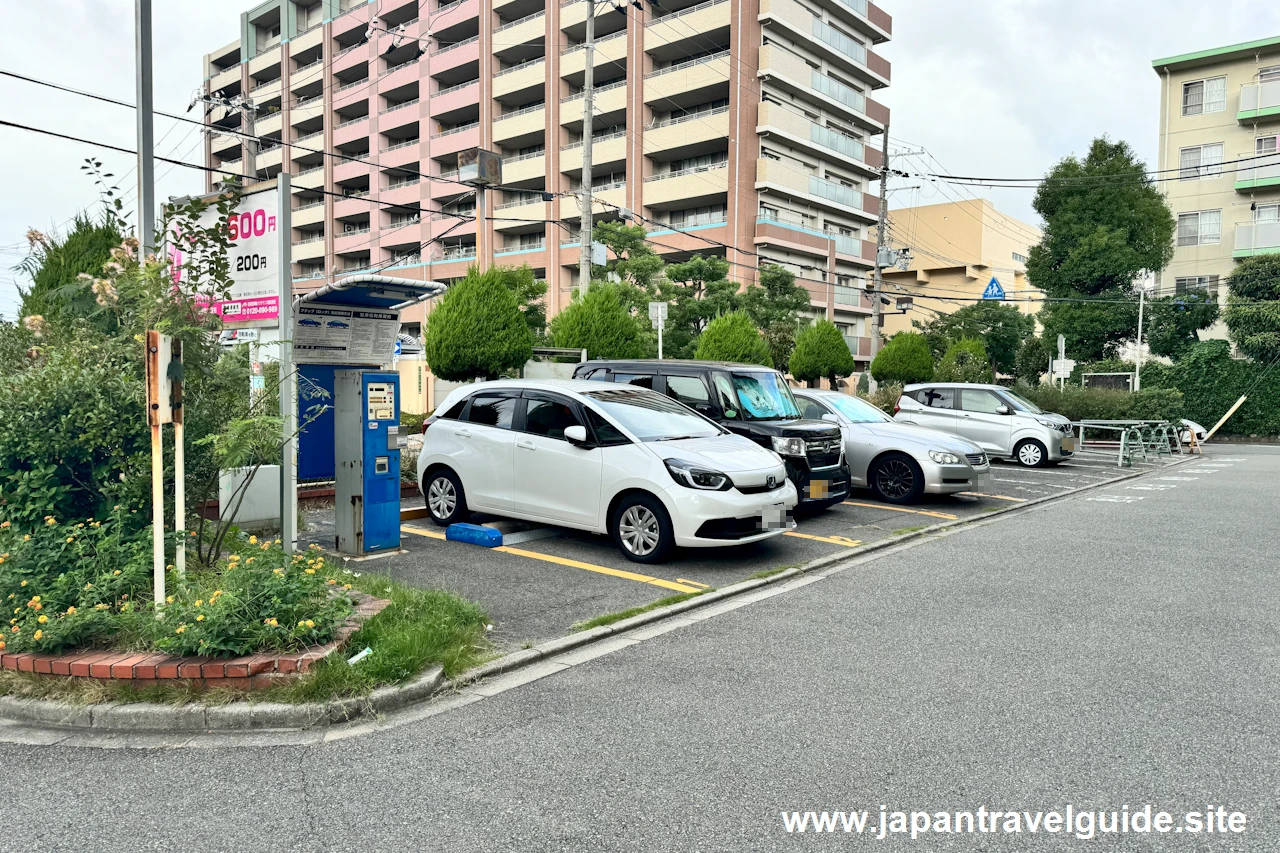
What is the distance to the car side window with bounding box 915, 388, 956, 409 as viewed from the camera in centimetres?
1659

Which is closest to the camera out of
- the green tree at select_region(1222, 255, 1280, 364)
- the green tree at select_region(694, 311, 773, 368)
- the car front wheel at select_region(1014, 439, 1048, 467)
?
the car front wheel at select_region(1014, 439, 1048, 467)

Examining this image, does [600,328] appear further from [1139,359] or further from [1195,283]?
[1195,283]

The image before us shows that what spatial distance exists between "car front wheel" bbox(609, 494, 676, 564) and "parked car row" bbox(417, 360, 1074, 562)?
12mm

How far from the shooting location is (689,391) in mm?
10023

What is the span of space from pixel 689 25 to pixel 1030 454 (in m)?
28.1

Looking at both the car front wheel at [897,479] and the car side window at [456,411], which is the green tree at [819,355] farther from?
the car side window at [456,411]

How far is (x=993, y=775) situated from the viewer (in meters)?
3.37

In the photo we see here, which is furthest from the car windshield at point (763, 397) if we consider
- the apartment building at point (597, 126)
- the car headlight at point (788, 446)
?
the apartment building at point (597, 126)

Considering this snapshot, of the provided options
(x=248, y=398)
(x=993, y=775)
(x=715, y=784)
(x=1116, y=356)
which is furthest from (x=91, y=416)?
(x=1116, y=356)

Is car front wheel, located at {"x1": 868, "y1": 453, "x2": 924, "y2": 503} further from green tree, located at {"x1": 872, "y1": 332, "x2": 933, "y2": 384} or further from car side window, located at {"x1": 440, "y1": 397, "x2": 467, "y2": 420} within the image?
green tree, located at {"x1": 872, "y1": 332, "x2": 933, "y2": 384}

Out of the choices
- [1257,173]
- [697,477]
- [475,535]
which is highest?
[1257,173]

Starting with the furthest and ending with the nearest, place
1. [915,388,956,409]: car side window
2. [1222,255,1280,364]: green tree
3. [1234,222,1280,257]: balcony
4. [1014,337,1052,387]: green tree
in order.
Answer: [1014,337,1052,387]: green tree
[1234,222,1280,257]: balcony
[1222,255,1280,364]: green tree
[915,388,956,409]: car side window

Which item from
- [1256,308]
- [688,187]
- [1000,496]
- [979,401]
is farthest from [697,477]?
[688,187]

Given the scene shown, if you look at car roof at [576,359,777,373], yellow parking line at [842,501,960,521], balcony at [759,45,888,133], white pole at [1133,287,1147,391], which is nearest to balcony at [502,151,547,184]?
balcony at [759,45,888,133]
